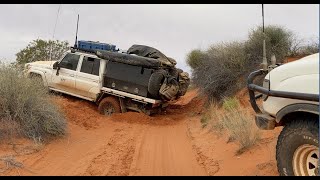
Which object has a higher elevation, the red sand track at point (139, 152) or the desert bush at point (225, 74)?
the desert bush at point (225, 74)

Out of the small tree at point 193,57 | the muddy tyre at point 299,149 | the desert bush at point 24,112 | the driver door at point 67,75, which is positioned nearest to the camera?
the muddy tyre at point 299,149

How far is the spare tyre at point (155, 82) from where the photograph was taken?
522 inches

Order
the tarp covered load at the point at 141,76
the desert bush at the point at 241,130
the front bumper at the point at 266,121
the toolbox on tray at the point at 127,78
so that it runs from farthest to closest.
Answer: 1. the toolbox on tray at the point at 127,78
2. the tarp covered load at the point at 141,76
3. the desert bush at the point at 241,130
4. the front bumper at the point at 266,121

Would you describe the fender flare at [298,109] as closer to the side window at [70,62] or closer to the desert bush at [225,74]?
the desert bush at [225,74]

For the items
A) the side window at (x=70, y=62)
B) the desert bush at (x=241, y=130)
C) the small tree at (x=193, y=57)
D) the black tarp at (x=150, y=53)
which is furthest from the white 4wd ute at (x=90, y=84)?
the small tree at (x=193, y=57)

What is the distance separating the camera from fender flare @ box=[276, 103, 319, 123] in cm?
482

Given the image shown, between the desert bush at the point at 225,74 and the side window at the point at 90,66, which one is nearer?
the side window at the point at 90,66

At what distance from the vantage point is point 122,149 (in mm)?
8875

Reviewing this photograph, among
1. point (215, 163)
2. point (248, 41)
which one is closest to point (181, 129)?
point (215, 163)

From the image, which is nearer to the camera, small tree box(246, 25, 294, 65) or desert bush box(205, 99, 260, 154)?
desert bush box(205, 99, 260, 154)

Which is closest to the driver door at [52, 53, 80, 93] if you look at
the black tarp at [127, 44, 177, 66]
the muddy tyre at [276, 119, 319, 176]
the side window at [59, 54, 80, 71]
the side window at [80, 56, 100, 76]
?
the side window at [59, 54, 80, 71]

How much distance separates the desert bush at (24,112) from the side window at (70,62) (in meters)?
4.30

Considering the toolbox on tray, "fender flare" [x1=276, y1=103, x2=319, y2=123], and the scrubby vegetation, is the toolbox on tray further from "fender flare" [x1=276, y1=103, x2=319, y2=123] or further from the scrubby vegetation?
"fender flare" [x1=276, y1=103, x2=319, y2=123]

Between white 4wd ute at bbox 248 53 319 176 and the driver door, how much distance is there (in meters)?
9.91
